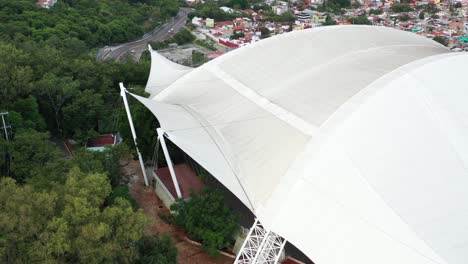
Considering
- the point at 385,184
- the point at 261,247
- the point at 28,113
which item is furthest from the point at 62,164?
the point at 385,184

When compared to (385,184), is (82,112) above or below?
below

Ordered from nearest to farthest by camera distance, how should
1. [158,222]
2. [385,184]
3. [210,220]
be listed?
[385,184] → [210,220] → [158,222]

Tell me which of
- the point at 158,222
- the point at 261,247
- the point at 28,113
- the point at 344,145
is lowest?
the point at 158,222

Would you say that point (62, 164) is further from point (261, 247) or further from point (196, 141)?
point (261, 247)

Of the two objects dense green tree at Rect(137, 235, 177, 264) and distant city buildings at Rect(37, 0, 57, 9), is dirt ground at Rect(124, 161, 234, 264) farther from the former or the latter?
distant city buildings at Rect(37, 0, 57, 9)

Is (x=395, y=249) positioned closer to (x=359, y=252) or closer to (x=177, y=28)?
(x=359, y=252)

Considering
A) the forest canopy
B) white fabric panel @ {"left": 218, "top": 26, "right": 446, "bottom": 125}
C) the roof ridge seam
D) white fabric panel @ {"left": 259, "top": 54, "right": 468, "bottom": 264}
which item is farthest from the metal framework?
white fabric panel @ {"left": 218, "top": 26, "right": 446, "bottom": 125}
